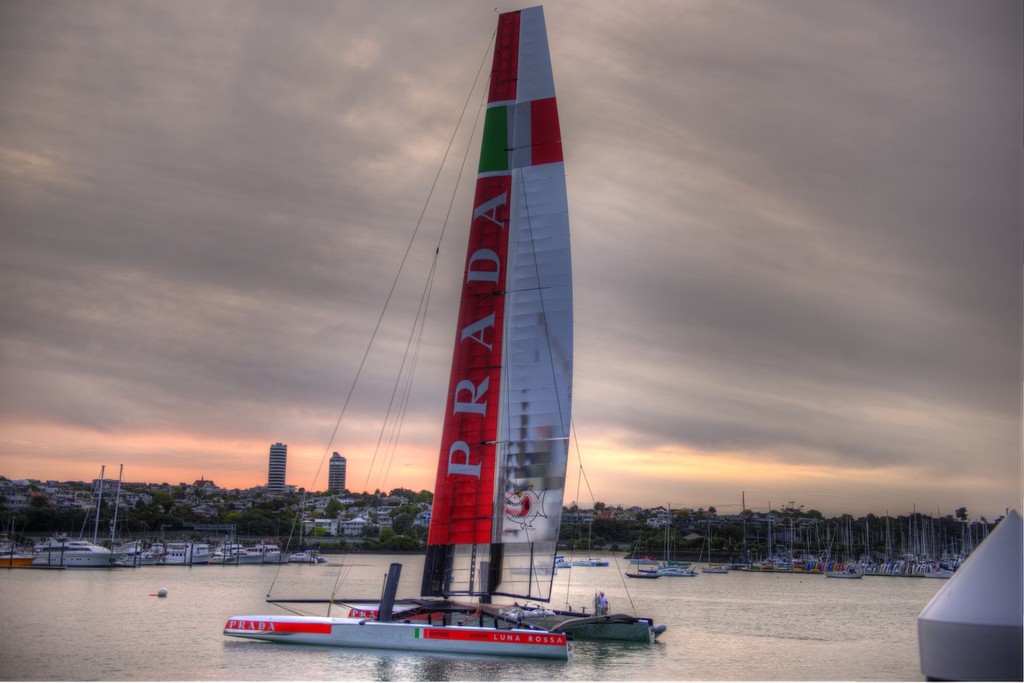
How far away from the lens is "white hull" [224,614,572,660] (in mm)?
17969

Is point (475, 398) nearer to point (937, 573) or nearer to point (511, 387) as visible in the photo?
point (511, 387)

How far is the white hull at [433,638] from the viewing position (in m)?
18.0

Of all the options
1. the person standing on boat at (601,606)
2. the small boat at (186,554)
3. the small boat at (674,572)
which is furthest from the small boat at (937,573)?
the person standing on boat at (601,606)

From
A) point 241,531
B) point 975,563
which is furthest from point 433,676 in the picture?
point 241,531

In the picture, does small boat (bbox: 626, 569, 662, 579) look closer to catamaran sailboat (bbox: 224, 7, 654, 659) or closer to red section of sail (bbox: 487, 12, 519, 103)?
catamaran sailboat (bbox: 224, 7, 654, 659)

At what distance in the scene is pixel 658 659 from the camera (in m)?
22.2

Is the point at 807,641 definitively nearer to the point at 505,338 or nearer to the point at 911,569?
the point at 505,338

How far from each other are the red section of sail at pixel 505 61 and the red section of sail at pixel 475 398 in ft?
6.91

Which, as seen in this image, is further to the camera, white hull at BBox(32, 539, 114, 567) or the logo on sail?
white hull at BBox(32, 539, 114, 567)

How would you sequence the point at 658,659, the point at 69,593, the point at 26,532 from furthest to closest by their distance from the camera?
the point at 26,532 → the point at 69,593 → the point at 658,659

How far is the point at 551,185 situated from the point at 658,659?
10769mm

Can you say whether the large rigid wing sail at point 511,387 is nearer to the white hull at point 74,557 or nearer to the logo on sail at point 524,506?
the logo on sail at point 524,506

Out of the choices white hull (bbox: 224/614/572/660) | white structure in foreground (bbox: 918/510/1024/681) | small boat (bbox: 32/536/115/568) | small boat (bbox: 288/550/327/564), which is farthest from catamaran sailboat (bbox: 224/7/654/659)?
small boat (bbox: 288/550/327/564)

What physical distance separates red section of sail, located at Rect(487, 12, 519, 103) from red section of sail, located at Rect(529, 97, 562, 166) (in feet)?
2.23
